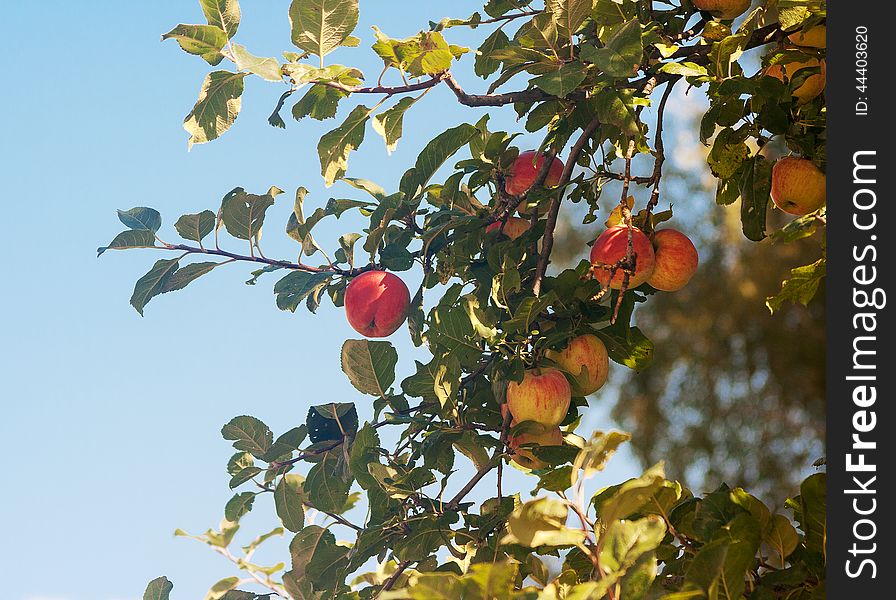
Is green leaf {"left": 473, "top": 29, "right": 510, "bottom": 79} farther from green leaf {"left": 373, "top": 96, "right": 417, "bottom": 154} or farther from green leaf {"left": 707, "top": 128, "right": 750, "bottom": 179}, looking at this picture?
green leaf {"left": 707, "top": 128, "right": 750, "bottom": 179}

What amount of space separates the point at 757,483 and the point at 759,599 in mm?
4962

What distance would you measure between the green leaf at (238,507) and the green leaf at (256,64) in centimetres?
55

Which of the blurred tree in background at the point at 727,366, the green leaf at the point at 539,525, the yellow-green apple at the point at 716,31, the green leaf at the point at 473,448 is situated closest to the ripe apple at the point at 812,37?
the yellow-green apple at the point at 716,31

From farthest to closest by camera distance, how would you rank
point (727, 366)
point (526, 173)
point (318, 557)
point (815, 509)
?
point (727, 366) → point (526, 173) → point (318, 557) → point (815, 509)

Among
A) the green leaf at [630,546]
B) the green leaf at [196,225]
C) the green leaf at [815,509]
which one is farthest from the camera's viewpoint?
the green leaf at [196,225]

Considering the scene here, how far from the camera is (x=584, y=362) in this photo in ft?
3.57

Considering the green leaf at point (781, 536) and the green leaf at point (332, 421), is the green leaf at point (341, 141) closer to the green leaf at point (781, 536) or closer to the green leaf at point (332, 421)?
the green leaf at point (332, 421)

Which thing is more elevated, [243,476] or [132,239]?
[132,239]

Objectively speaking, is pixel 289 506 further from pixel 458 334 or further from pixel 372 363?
pixel 458 334

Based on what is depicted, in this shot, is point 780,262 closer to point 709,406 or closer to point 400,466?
point 709,406

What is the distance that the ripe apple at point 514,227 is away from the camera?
1212 mm

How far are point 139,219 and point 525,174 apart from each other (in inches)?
21.5

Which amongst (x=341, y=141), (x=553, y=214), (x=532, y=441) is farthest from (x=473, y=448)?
(x=341, y=141)

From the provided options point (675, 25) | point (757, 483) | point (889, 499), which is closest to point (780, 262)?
point (757, 483)
